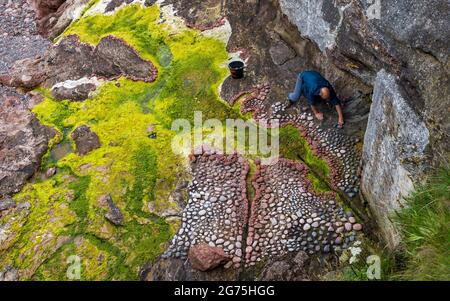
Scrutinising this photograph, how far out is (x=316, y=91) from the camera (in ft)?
36.2

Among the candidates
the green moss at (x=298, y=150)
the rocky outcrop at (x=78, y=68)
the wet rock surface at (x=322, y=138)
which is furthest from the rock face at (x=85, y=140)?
the green moss at (x=298, y=150)

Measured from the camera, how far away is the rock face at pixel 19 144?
462 inches

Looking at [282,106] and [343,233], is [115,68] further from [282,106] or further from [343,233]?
[343,233]

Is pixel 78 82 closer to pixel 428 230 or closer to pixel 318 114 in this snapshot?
pixel 318 114

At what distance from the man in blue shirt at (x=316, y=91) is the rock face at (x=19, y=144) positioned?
706 centimetres

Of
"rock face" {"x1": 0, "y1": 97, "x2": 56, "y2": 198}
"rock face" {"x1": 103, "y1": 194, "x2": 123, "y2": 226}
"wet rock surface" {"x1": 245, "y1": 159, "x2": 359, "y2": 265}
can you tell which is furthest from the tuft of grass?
"rock face" {"x1": 0, "y1": 97, "x2": 56, "y2": 198}

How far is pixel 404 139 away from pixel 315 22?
16.4 ft

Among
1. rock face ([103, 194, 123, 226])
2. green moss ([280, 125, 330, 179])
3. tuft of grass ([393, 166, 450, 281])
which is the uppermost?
tuft of grass ([393, 166, 450, 281])

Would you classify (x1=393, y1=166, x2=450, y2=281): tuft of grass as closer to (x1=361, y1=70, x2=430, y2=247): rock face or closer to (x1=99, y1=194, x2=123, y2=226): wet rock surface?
(x1=361, y1=70, x2=430, y2=247): rock face

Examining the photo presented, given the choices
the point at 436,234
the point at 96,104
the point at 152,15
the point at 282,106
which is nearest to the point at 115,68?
the point at 96,104

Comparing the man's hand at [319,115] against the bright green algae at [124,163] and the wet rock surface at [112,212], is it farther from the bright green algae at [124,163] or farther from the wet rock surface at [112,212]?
the wet rock surface at [112,212]

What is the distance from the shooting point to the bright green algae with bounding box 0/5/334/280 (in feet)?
32.3

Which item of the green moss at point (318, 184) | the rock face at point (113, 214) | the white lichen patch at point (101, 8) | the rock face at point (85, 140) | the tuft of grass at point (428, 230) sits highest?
the tuft of grass at point (428, 230)
